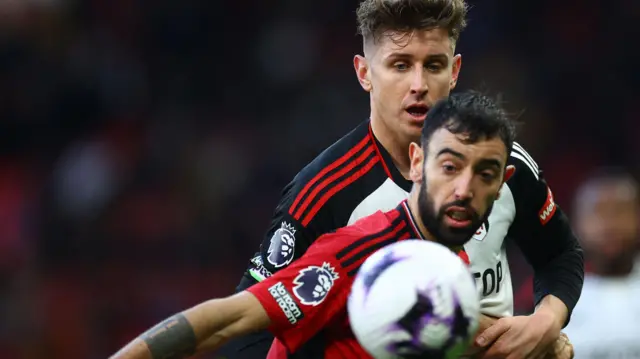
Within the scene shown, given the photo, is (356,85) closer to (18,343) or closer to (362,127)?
(18,343)

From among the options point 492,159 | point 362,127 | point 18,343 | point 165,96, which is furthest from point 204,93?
point 492,159

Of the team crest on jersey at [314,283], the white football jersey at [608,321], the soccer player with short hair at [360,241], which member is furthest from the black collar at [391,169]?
the white football jersey at [608,321]

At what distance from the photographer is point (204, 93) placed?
399 inches

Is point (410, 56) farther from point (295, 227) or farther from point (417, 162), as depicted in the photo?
point (295, 227)

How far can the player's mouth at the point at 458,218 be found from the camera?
133 inches

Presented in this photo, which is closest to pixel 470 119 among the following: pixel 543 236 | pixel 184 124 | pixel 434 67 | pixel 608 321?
pixel 434 67

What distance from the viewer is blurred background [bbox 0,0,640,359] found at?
28.7 ft

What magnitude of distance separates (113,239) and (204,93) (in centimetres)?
171

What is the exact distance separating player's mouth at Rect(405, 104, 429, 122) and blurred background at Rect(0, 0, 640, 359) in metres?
4.30

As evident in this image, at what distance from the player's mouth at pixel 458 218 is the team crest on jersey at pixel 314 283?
35 centimetres

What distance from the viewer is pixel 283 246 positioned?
3.95 m

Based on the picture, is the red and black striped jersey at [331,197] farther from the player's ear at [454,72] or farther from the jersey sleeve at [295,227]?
the player's ear at [454,72]

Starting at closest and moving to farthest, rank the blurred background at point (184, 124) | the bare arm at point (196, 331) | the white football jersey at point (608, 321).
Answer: the bare arm at point (196, 331) < the white football jersey at point (608, 321) < the blurred background at point (184, 124)

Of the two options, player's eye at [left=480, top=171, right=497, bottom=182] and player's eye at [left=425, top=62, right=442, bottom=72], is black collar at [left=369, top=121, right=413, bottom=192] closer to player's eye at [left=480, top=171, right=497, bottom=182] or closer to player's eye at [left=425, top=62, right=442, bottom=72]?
player's eye at [left=425, top=62, right=442, bottom=72]
